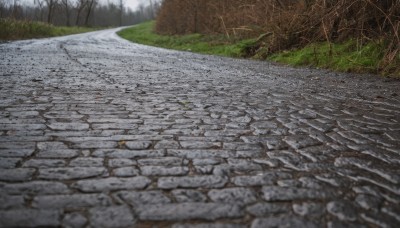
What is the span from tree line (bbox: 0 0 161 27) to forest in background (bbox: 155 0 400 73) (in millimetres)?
18963

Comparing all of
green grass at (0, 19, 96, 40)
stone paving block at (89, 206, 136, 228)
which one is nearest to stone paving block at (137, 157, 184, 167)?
stone paving block at (89, 206, 136, 228)

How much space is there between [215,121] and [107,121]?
43.1 inches

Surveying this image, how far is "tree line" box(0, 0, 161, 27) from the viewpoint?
128 ft

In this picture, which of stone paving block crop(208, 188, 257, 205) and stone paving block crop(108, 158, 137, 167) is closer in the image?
stone paving block crop(208, 188, 257, 205)

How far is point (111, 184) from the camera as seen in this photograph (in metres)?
2.23

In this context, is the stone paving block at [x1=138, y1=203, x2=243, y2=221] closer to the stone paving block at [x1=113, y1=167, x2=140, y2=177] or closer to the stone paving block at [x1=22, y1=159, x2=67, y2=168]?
the stone paving block at [x1=113, y1=167, x2=140, y2=177]

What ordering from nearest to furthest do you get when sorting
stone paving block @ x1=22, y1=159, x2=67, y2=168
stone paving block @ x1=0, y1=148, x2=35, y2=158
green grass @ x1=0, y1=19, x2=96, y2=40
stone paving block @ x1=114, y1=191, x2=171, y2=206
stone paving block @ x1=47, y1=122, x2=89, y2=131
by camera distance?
stone paving block @ x1=114, y1=191, x2=171, y2=206, stone paving block @ x1=22, y1=159, x2=67, y2=168, stone paving block @ x1=0, y1=148, x2=35, y2=158, stone paving block @ x1=47, y1=122, x2=89, y2=131, green grass @ x1=0, y1=19, x2=96, y2=40

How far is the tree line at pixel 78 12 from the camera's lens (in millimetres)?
38884

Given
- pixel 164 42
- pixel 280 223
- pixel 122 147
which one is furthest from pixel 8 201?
pixel 164 42

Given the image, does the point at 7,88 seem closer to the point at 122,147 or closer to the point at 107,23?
the point at 122,147

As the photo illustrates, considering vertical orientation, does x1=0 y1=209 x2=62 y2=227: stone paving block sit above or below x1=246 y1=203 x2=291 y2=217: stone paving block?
below

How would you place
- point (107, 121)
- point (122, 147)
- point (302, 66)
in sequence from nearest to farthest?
point (122, 147) → point (107, 121) → point (302, 66)

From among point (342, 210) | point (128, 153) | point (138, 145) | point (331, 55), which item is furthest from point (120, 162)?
point (331, 55)

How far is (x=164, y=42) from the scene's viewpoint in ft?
76.6
